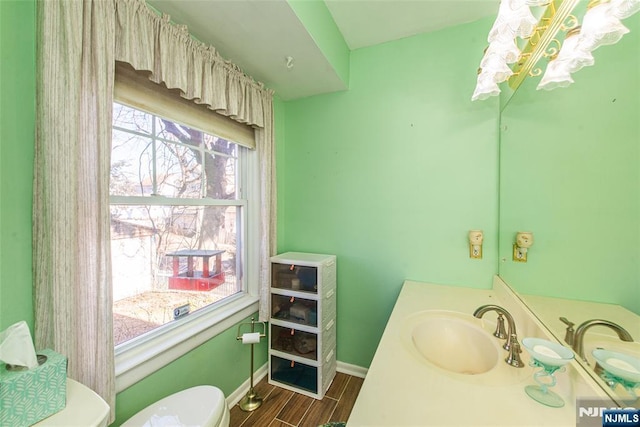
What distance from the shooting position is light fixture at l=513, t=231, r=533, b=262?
1106 mm

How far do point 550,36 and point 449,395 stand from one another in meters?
1.44

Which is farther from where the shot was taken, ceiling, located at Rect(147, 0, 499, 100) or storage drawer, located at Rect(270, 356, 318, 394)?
storage drawer, located at Rect(270, 356, 318, 394)

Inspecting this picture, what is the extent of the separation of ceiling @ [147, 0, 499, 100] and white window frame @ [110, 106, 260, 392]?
2.06 feet

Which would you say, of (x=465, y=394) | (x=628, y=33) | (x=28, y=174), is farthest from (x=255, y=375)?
(x=628, y=33)

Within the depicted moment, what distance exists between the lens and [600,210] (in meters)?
0.71

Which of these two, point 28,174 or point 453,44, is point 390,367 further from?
point 453,44

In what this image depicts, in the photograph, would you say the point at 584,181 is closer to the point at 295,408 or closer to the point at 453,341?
the point at 453,341

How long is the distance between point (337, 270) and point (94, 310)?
1474mm

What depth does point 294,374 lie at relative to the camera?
1771 millimetres

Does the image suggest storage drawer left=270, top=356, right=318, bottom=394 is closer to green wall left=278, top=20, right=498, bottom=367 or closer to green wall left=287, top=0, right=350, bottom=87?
green wall left=278, top=20, right=498, bottom=367

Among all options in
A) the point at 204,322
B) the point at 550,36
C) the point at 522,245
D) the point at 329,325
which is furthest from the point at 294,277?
the point at 550,36

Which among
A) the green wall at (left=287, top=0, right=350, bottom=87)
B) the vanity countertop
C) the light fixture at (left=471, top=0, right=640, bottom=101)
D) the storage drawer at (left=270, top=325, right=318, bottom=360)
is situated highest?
the green wall at (left=287, top=0, right=350, bottom=87)

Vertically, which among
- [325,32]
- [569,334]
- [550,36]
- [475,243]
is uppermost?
[325,32]

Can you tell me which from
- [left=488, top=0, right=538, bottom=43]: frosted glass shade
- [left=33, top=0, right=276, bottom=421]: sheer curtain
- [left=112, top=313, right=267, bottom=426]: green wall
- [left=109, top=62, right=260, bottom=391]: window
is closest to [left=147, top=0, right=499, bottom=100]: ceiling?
[left=33, top=0, right=276, bottom=421]: sheer curtain
